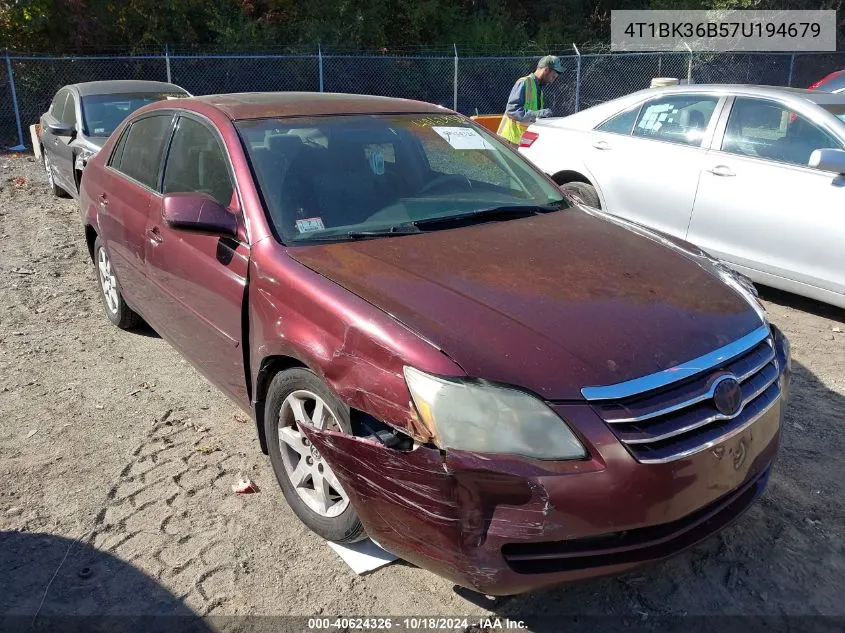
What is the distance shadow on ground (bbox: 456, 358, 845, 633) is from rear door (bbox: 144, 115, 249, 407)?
1.55m

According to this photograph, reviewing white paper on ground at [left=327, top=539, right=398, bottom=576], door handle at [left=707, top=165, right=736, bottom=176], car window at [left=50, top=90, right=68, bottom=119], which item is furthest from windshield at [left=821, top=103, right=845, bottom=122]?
car window at [left=50, top=90, right=68, bottom=119]

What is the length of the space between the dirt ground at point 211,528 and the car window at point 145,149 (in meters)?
1.20

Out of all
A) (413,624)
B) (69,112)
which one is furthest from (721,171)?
(69,112)

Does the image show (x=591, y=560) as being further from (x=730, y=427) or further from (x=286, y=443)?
(x=286, y=443)

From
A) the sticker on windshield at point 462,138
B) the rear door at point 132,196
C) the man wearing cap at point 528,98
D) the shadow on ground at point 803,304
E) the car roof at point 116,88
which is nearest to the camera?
the sticker on windshield at point 462,138

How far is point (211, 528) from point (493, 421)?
1.51 m

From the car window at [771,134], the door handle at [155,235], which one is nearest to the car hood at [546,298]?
the door handle at [155,235]

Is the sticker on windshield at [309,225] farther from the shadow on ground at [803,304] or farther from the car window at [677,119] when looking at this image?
the shadow on ground at [803,304]

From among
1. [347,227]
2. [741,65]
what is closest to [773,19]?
[741,65]

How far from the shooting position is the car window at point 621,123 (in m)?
6.52

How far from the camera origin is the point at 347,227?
3225 millimetres

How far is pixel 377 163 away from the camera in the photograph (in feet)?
11.8

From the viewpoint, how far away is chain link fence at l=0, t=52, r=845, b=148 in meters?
16.2

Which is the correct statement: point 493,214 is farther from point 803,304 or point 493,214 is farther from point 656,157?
point 803,304
